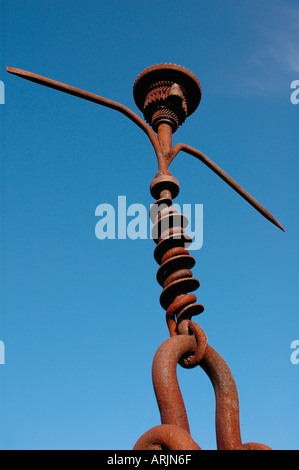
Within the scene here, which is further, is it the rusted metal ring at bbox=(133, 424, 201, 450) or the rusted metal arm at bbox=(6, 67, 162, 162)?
the rusted metal arm at bbox=(6, 67, 162, 162)

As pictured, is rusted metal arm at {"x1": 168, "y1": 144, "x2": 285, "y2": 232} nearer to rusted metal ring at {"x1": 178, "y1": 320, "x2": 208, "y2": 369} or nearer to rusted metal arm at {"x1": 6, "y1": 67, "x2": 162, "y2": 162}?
rusted metal arm at {"x1": 6, "y1": 67, "x2": 162, "y2": 162}

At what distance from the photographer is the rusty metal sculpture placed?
204 centimetres

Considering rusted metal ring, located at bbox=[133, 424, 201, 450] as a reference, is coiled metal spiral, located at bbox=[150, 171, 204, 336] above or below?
above

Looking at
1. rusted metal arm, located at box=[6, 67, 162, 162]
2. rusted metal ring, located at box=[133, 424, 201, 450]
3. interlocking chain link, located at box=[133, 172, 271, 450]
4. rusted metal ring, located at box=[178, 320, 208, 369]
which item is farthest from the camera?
rusted metal arm, located at box=[6, 67, 162, 162]

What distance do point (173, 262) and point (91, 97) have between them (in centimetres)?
133

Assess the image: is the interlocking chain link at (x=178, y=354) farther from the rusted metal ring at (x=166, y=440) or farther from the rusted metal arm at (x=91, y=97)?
the rusted metal arm at (x=91, y=97)

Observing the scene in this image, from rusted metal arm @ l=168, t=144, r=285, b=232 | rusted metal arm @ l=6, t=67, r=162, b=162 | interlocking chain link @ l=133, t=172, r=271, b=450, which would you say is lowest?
interlocking chain link @ l=133, t=172, r=271, b=450

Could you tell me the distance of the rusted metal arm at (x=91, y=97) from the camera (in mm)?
2959

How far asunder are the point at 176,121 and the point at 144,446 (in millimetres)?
2223

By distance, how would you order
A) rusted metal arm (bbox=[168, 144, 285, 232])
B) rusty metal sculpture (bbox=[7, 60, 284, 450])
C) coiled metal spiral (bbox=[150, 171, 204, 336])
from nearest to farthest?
rusty metal sculpture (bbox=[7, 60, 284, 450]) → coiled metal spiral (bbox=[150, 171, 204, 336]) → rusted metal arm (bbox=[168, 144, 285, 232])

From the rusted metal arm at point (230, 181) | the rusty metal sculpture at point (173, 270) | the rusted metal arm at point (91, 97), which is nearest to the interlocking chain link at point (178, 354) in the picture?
the rusty metal sculpture at point (173, 270)

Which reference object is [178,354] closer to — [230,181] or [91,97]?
[230,181]

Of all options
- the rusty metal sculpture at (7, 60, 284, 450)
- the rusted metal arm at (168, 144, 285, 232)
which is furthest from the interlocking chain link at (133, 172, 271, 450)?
the rusted metal arm at (168, 144, 285, 232)
